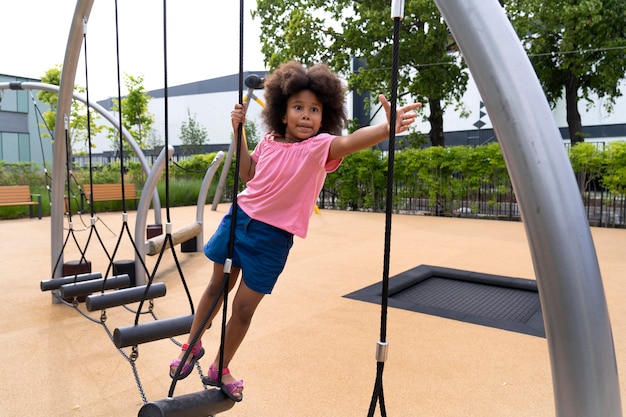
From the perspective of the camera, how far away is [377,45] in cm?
1366

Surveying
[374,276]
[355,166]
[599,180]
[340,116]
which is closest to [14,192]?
[355,166]

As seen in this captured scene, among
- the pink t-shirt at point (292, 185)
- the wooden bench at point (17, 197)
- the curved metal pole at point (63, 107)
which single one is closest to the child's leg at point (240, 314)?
the pink t-shirt at point (292, 185)

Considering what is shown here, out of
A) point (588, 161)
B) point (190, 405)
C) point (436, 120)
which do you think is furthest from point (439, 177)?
point (190, 405)

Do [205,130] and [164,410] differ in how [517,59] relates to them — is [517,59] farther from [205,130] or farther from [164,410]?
[205,130]

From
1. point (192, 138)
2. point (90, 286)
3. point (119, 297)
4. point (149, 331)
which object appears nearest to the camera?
point (149, 331)

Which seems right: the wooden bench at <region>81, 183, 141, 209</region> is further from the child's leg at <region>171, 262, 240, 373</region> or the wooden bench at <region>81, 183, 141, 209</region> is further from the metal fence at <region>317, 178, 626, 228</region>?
the child's leg at <region>171, 262, 240, 373</region>

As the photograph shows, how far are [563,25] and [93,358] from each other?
12.4 m

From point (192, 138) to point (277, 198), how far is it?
1030 inches

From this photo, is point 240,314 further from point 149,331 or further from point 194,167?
point 194,167

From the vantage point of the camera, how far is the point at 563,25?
39.0ft

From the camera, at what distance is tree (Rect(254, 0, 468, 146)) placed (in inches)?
501

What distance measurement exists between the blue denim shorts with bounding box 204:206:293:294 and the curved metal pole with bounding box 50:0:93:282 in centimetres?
205

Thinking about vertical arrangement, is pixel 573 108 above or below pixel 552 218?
above

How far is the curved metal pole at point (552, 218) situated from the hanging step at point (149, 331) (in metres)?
1.65
